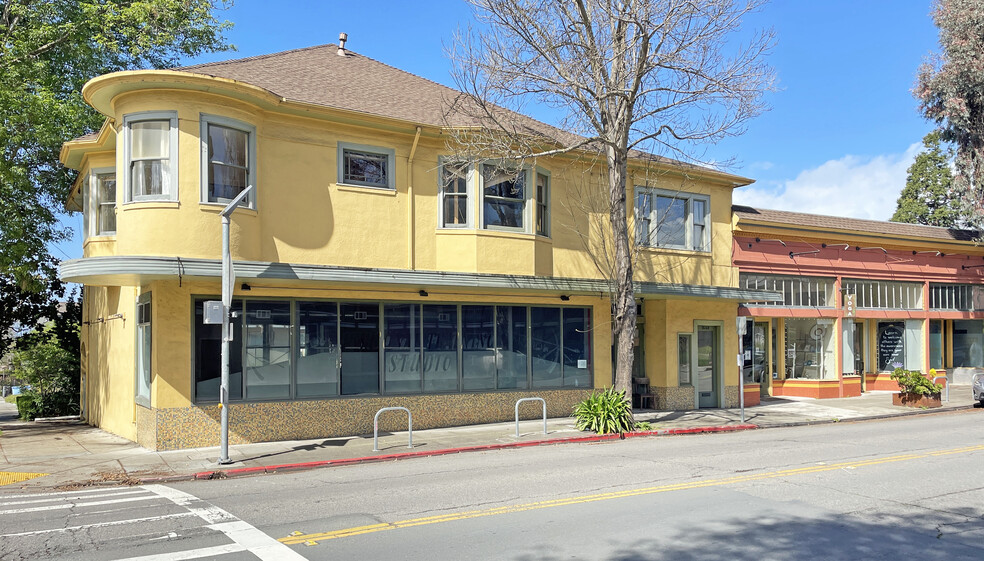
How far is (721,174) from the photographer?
72.7ft

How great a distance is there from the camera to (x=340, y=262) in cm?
1644

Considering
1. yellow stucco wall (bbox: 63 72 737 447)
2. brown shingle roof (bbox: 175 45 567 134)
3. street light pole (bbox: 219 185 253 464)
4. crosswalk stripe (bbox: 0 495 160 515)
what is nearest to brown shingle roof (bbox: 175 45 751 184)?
brown shingle roof (bbox: 175 45 567 134)

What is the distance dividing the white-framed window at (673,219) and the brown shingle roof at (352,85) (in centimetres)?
101

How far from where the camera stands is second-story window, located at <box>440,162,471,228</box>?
17688mm

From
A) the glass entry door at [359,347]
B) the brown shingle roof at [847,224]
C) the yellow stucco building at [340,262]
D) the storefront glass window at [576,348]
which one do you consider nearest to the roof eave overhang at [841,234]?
the brown shingle roof at [847,224]

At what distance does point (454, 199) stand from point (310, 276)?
14.7 feet

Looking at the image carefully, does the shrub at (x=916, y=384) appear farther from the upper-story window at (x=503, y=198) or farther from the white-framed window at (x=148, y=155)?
the white-framed window at (x=148, y=155)

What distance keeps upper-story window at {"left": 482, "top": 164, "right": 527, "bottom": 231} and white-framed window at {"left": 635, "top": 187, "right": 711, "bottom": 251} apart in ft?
12.6

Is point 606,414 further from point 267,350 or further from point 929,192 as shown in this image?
point 929,192

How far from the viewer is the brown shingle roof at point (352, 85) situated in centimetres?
1662

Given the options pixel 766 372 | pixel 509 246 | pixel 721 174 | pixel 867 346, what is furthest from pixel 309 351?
pixel 867 346

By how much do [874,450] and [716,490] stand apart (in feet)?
18.0

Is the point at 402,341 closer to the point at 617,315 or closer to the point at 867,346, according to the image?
the point at 617,315

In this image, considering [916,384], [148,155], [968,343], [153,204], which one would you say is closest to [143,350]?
[153,204]
